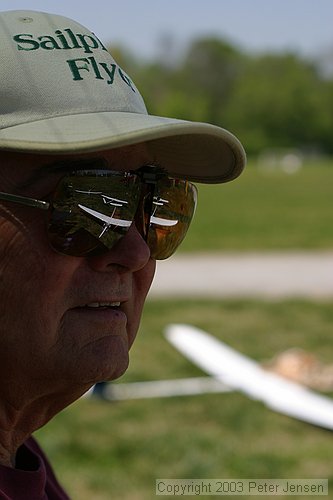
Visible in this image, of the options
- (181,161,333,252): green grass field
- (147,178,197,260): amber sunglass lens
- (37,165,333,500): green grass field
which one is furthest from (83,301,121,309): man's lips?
(181,161,333,252): green grass field

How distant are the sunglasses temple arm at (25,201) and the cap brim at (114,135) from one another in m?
0.09

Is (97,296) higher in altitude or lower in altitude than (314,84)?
higher

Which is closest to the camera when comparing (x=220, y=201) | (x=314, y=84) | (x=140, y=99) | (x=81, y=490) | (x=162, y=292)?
(x=140, y=99)

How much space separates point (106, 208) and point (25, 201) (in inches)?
5.7

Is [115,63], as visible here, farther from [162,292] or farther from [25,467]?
[162,292]

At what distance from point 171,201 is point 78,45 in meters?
0.33

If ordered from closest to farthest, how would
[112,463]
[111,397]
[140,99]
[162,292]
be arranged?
[140,99]
[112,463]
[111,397]
[162,292]

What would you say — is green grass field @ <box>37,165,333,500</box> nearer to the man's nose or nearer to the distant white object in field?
the distant white object in field

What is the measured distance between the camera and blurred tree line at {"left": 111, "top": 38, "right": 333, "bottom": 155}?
93.4m

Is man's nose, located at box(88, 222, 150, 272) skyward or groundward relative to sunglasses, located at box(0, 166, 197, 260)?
groundward

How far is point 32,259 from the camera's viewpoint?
1363mm

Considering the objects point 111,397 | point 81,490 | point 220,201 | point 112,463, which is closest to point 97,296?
point 81,490

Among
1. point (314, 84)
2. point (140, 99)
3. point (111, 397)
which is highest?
point (140, 99)

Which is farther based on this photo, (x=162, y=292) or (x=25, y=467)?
(x=162, y=292)
